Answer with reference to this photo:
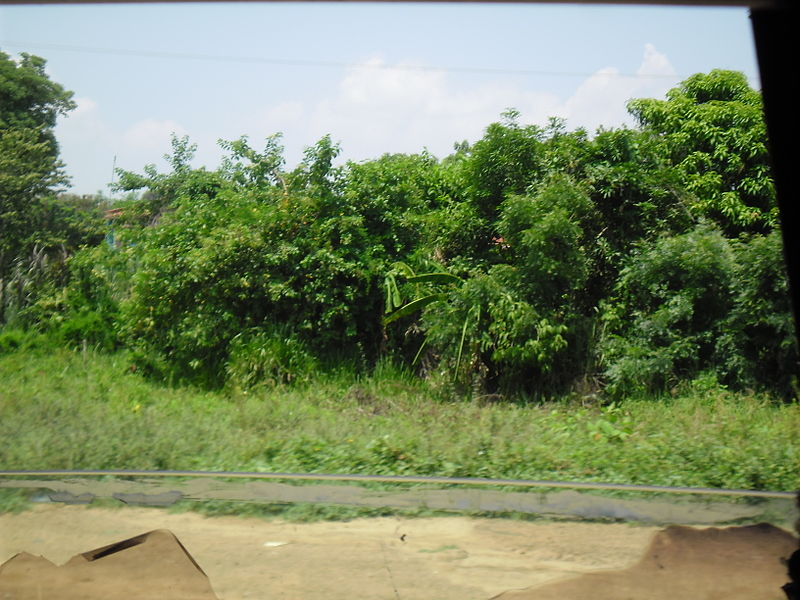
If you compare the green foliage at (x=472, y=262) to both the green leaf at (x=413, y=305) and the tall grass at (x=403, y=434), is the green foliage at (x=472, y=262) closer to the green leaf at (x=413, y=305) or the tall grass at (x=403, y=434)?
the green leaf at (x=413, y=305)

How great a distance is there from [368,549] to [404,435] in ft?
8.99

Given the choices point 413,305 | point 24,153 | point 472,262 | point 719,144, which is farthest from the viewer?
point 24,153

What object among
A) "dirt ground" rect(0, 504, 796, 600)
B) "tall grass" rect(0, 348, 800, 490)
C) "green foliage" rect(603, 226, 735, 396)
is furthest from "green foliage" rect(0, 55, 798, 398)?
"dirt ground" rect(0, 504, 796, 600)

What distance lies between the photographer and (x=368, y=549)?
11.6 feet

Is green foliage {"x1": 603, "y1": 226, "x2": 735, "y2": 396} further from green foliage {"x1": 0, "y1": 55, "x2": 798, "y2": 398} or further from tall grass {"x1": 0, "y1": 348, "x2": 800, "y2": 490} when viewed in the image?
tall grass {"x1": 0, "y1": 348, "x2": 800, "y2": 490}

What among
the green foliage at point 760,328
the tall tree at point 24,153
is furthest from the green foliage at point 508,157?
the tall tree at point 24,153

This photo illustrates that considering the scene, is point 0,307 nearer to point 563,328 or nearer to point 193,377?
point 193,377

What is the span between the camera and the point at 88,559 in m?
3.41

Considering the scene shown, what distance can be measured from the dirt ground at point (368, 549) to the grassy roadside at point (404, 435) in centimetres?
163

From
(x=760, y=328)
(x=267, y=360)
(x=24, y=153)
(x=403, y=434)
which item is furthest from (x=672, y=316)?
(x=24, y=153)

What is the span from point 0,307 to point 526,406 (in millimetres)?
8636

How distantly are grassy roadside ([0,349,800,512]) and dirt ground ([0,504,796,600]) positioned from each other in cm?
163

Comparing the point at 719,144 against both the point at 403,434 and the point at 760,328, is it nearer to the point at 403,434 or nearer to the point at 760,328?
the point at 760,328

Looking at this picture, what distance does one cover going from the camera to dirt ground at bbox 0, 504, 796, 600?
321cm
